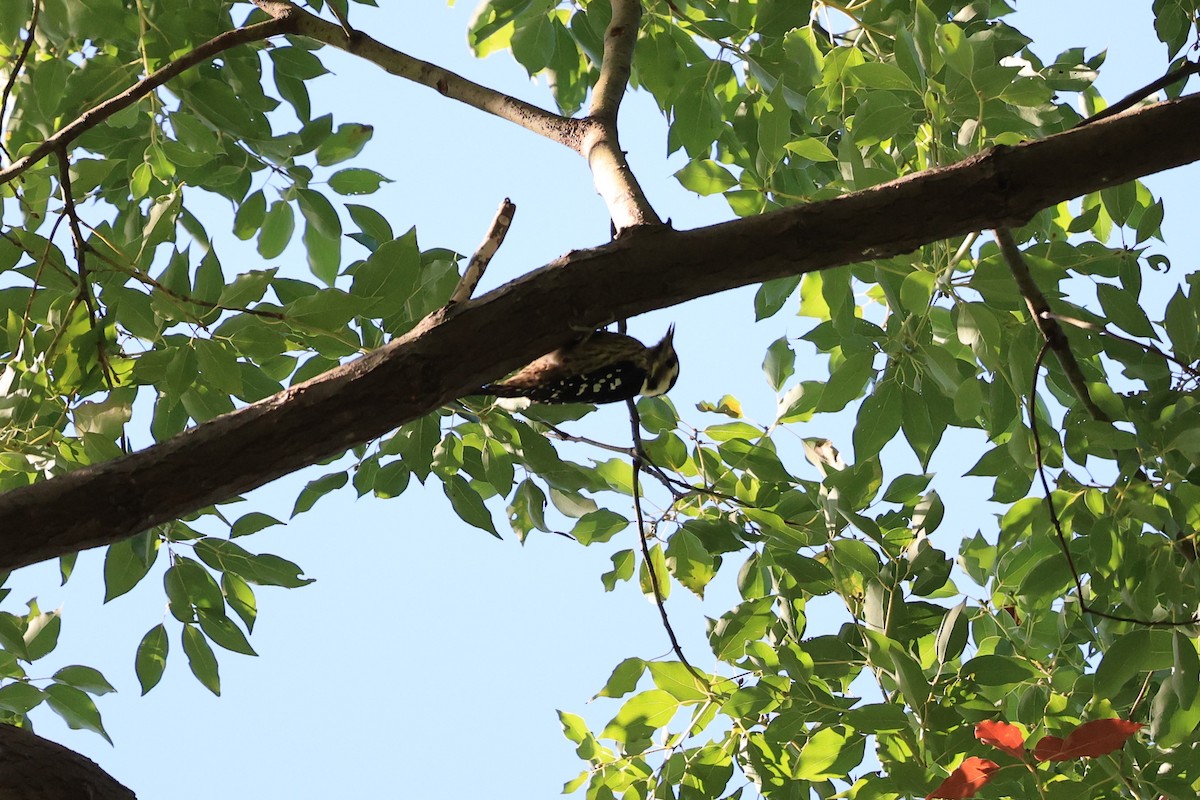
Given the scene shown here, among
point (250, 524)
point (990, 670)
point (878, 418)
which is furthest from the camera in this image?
point (250, 524)

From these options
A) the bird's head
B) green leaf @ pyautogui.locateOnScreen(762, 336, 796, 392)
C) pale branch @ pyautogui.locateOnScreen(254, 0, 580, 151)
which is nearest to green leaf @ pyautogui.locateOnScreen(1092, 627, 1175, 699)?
green leaf @ pyautogui.locateOnScreen(762, 336, 796, 392)

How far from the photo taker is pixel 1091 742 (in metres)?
1.15

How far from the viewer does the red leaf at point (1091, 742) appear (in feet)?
3.73

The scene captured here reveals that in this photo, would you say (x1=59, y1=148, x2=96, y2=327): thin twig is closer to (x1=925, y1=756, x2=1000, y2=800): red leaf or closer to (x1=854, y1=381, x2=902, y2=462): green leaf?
(x1=854, y1=381, x2=902, y2=462): green leaf

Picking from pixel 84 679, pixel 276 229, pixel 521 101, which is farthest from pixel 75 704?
pixel 521 101

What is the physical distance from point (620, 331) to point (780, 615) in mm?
630

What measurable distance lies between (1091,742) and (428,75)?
1365 millimetres

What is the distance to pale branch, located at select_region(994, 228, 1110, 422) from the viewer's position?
1.22 metres

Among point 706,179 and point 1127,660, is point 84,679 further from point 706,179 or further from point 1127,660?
point 1127,660

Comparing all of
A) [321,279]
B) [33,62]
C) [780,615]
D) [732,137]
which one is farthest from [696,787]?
[33,62]

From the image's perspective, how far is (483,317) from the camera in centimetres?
111

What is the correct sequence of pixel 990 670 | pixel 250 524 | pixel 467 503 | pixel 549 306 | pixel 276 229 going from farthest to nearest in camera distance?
pixel 276 229 < pixel 467 503 < pixel 250 524 < pixel 990 670 < pixel 549 306

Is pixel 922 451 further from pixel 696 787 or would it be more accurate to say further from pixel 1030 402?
pixel 696 787

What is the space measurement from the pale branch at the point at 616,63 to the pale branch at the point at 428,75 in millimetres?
80
